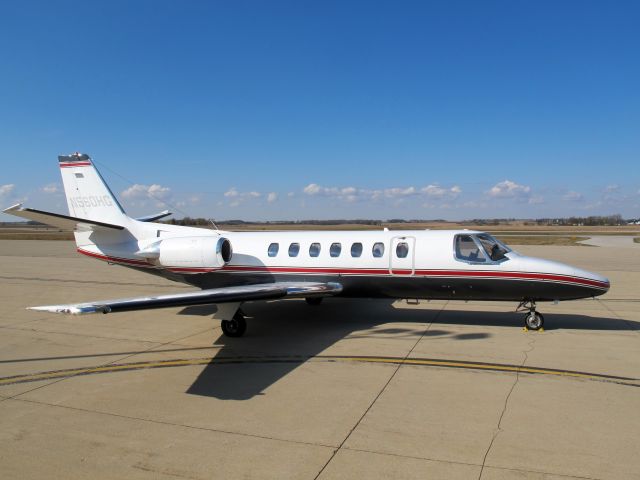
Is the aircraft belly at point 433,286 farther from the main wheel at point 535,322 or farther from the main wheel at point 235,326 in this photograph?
the main wheel at point 235,326

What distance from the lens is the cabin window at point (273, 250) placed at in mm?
13080

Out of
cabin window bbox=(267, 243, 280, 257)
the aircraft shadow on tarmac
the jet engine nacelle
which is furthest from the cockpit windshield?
the jet engine nacelle

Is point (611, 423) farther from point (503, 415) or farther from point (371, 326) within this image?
point (371, 326)

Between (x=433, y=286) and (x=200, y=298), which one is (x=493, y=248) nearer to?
(x=433, y=286)

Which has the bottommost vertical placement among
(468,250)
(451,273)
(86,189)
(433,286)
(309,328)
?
(309,328)

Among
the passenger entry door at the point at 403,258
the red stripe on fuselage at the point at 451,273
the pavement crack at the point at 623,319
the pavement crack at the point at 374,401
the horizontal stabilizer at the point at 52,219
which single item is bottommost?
the pavement crack at the point at 623,319

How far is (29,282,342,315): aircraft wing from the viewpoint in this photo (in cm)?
695

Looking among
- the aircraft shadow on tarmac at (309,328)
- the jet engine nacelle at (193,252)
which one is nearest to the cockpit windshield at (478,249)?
the aircraft shadow on tarmac at (309,328)

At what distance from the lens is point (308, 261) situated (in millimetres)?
12664

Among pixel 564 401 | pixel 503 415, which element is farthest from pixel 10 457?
pixel 564 401

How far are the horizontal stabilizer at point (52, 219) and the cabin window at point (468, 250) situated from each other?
33.1 ft

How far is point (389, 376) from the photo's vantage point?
8164mm

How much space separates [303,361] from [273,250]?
15.3ft

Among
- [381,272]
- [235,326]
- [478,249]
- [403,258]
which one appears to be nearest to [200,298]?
[235,326]
